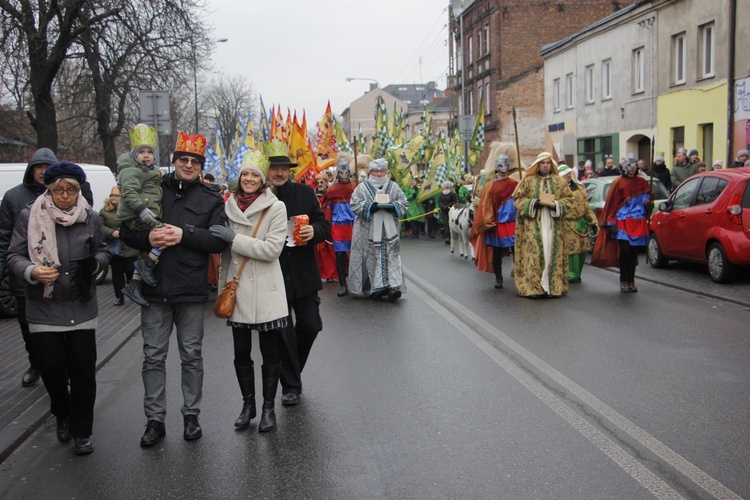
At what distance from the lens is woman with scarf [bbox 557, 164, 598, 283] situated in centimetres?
1189

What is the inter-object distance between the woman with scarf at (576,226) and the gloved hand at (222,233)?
7.15 metres

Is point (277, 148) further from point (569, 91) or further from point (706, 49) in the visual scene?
point (569, 91)

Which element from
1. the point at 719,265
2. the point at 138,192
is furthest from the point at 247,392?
the point at 719,265

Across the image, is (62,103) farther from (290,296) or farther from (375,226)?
(290,296)

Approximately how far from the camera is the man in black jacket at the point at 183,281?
543 centimetres

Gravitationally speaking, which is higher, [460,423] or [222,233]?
[222,233]

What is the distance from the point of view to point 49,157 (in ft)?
21.0

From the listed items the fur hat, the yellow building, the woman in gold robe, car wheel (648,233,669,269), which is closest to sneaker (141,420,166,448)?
the fur hat

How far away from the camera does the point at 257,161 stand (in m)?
5.70

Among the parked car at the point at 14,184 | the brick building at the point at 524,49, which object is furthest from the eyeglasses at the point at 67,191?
the brick building at the point at 524,49

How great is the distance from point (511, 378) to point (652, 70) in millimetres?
23681

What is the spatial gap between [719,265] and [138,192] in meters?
9.37

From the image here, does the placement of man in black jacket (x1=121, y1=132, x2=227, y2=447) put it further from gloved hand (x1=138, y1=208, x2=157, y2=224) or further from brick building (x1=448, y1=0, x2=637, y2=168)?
brick building (x1=448, y1=0, x2=637, y2=168)

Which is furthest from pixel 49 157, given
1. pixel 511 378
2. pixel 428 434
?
pixel 511 378
